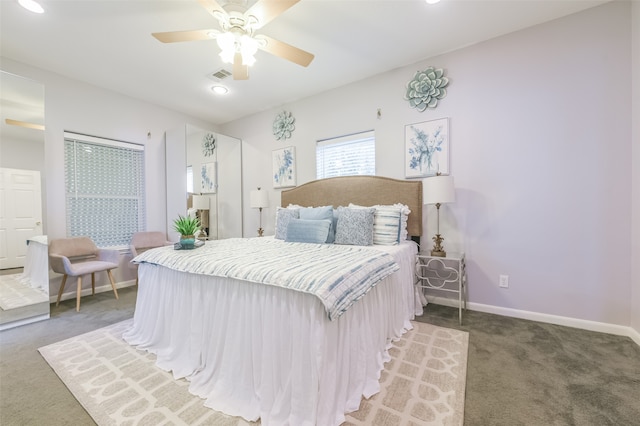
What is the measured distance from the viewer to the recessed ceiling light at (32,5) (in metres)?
2.15

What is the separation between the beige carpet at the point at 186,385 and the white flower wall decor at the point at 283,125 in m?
3.33

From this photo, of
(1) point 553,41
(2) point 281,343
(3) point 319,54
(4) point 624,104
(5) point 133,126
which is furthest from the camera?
(5) point 133,126

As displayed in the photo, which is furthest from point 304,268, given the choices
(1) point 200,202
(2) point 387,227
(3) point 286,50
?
(1) point 200,202

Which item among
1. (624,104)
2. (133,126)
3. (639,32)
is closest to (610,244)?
(624,104)

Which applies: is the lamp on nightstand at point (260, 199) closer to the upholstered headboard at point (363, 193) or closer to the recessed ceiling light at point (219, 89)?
the upholstered headboard at point (363, 193)

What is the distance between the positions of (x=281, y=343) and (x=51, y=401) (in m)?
1.46

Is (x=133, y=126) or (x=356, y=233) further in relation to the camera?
(x=133, y=126)

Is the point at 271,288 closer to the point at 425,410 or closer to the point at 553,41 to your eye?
the point at 425,410

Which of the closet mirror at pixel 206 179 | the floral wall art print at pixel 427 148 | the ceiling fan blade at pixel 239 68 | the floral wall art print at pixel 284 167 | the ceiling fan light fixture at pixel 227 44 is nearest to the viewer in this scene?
the ceiling fan light fixture at pixel 227 44

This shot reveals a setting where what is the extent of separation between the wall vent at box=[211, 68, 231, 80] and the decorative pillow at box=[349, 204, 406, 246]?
2.61m

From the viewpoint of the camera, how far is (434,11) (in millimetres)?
2316

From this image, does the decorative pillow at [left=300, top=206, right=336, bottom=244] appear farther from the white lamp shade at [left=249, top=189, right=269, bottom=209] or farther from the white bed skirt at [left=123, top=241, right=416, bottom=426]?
the white lamp shade at [left=249, top=189, right=269, bottom=209]

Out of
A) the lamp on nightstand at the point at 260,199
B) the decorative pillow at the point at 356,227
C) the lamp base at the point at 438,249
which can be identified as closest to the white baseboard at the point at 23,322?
the lamp on nightstand at the point at 260,199

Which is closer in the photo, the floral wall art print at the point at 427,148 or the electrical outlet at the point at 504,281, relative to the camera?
the electrical outlet at the point at 504,281
